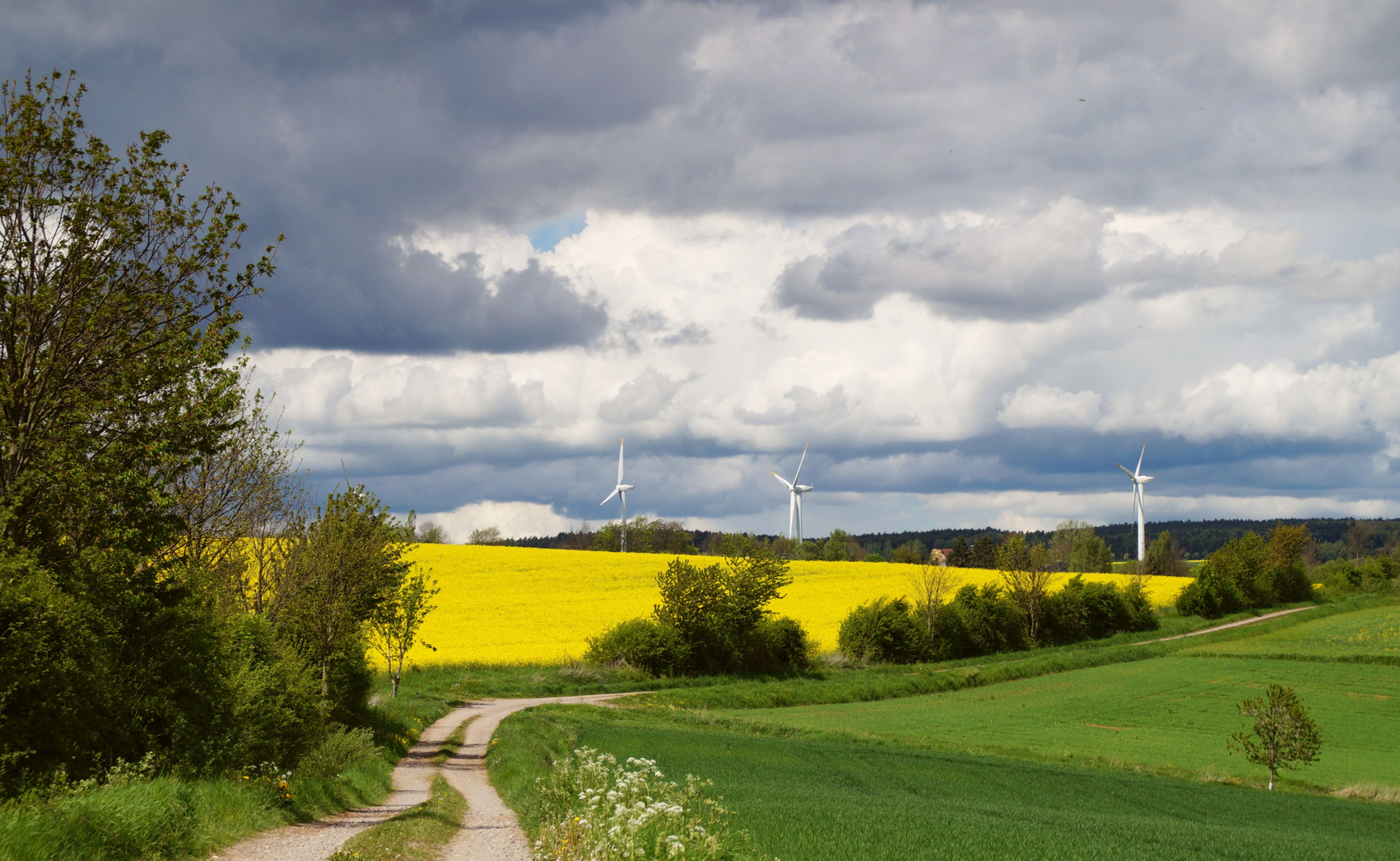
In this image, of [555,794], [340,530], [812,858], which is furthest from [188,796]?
[340,530]

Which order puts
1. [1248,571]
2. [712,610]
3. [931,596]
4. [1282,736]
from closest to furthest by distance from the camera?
1. [1282,736]
2. [712,610]
3. [931,596]
4. [1248,571]

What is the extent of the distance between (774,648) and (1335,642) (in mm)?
50943

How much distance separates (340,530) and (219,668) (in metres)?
12.1

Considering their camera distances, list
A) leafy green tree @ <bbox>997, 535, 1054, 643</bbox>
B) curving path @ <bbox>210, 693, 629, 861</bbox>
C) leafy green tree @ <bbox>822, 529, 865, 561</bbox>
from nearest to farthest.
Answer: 1. curving path @ <bbox>210, 693, 629, 861</bbox>
2. leafy green tree @ <bbox>997, 535, 1054, 643</bbox>
3. leafy green tree @ <bbox>822, 529, 865, 561</bbox>

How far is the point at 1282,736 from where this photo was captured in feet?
114

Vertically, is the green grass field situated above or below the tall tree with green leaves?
below

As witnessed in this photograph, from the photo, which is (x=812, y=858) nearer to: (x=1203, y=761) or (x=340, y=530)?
(x=340, y=530)

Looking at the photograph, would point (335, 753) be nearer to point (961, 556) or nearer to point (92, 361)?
point (92, 361)

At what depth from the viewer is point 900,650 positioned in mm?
68125

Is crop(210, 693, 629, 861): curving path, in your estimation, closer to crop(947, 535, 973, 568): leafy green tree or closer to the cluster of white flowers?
the cluster of white flowers

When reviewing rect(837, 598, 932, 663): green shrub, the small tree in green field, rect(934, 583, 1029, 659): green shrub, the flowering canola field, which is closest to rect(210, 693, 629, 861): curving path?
the flowering canola field

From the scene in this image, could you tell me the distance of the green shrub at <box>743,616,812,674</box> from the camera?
61594 millimetres

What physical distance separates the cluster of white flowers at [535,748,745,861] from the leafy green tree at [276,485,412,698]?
15344 millimetres

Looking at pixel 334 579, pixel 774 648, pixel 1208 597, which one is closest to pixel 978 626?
pixel 774 648
